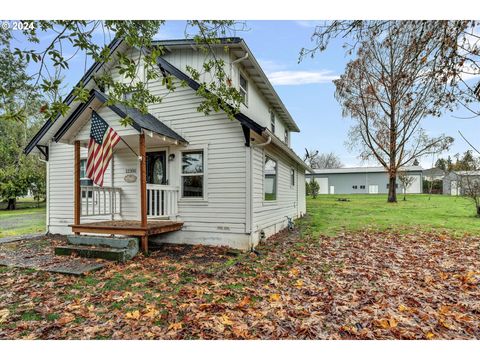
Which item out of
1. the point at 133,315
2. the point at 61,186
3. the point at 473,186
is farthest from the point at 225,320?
the point at 473,186

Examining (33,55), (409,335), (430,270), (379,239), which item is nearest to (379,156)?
(379,239)

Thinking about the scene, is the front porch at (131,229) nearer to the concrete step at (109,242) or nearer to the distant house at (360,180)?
the concrete step at (109,242)

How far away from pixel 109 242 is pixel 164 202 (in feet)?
5.62

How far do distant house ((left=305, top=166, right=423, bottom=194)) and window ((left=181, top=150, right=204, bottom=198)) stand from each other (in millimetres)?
32759

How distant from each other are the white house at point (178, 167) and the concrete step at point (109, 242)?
0.21 meters

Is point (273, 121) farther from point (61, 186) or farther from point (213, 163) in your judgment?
point (61, 186)

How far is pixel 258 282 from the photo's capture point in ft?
15.4

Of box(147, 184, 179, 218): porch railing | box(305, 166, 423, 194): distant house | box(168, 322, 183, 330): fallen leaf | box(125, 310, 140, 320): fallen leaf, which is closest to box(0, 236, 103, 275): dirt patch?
box(147, 184, 179, 218): porch railing

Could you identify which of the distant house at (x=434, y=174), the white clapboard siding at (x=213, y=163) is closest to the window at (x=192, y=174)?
the white clapboard siding at (x=213, y=163)

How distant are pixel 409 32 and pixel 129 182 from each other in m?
7.60

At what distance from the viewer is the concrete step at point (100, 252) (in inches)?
231

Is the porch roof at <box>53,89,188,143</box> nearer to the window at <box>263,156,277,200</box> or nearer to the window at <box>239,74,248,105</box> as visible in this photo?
the window at <box>239,74,248,105</box>

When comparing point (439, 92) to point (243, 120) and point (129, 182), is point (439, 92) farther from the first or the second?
point (129, 182)

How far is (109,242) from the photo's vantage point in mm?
6332
